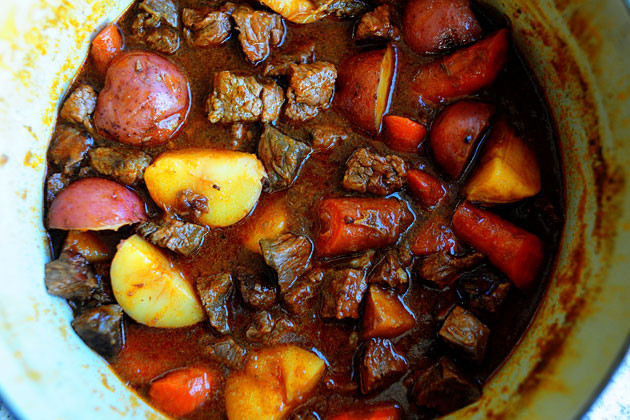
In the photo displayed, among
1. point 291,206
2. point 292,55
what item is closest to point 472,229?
point 291,206

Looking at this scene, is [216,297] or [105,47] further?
[105,47]

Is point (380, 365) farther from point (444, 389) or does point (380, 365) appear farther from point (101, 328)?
point (101, 328)

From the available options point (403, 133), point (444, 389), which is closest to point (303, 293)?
point (444, 389)

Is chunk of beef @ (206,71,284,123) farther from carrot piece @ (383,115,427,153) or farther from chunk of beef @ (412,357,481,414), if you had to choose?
chunk of beef @ (412,357,481,414)

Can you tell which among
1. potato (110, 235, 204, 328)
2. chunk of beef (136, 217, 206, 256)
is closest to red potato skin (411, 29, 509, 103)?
chunk of beef (136, 217, 206, 256)

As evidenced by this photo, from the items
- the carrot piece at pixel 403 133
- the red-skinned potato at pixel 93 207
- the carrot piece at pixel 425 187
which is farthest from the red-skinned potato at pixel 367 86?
the red-skinned potato at pixel 93 207

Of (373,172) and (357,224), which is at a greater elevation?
(373,172)
